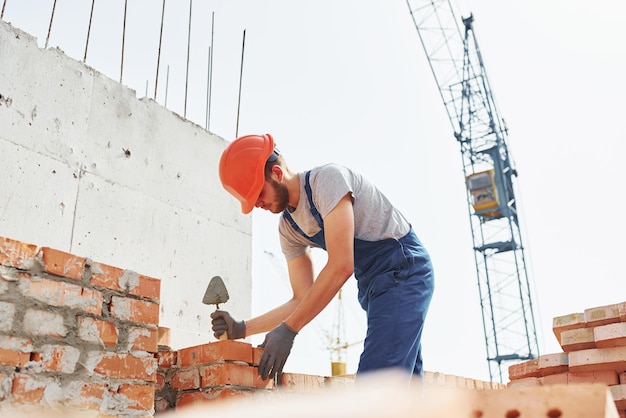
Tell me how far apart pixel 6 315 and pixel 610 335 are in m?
2.74

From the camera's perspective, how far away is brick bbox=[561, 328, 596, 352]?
10.3 feet

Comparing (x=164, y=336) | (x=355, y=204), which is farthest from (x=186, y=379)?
(x=164, y=336)

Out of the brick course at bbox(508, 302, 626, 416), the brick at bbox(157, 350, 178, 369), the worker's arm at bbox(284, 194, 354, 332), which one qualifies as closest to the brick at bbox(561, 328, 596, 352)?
the brick course at bbox(508, 302, 626, 416)

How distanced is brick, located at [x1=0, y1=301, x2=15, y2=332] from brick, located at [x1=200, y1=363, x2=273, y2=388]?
0.83 metres

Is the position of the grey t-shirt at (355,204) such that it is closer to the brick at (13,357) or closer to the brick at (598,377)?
the brick at (13,357)

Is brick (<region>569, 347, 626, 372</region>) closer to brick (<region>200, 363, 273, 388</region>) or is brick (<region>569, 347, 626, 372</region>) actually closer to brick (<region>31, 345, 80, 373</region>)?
brick (<region>200, 363, 273, 388</region>)

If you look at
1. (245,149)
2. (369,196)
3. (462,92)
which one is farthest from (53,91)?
(462,92)

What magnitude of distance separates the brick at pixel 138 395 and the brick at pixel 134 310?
242mm

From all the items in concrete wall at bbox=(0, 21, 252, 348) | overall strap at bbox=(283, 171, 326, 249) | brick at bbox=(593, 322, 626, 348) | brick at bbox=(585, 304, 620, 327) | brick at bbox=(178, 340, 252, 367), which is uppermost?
concrete wall at bbox=(0, 21, 252, 348)

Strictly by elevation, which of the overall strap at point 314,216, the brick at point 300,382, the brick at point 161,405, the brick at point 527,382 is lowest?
the brick at point 161,405

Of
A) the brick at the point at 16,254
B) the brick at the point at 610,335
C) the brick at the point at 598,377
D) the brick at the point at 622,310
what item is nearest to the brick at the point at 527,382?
the brick at the point at 598,377

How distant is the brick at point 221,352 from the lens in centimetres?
237

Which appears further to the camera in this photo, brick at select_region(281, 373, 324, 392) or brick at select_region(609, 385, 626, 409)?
brick at select_region(609, 385, 626, 409)

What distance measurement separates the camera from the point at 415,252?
2.37 metres
